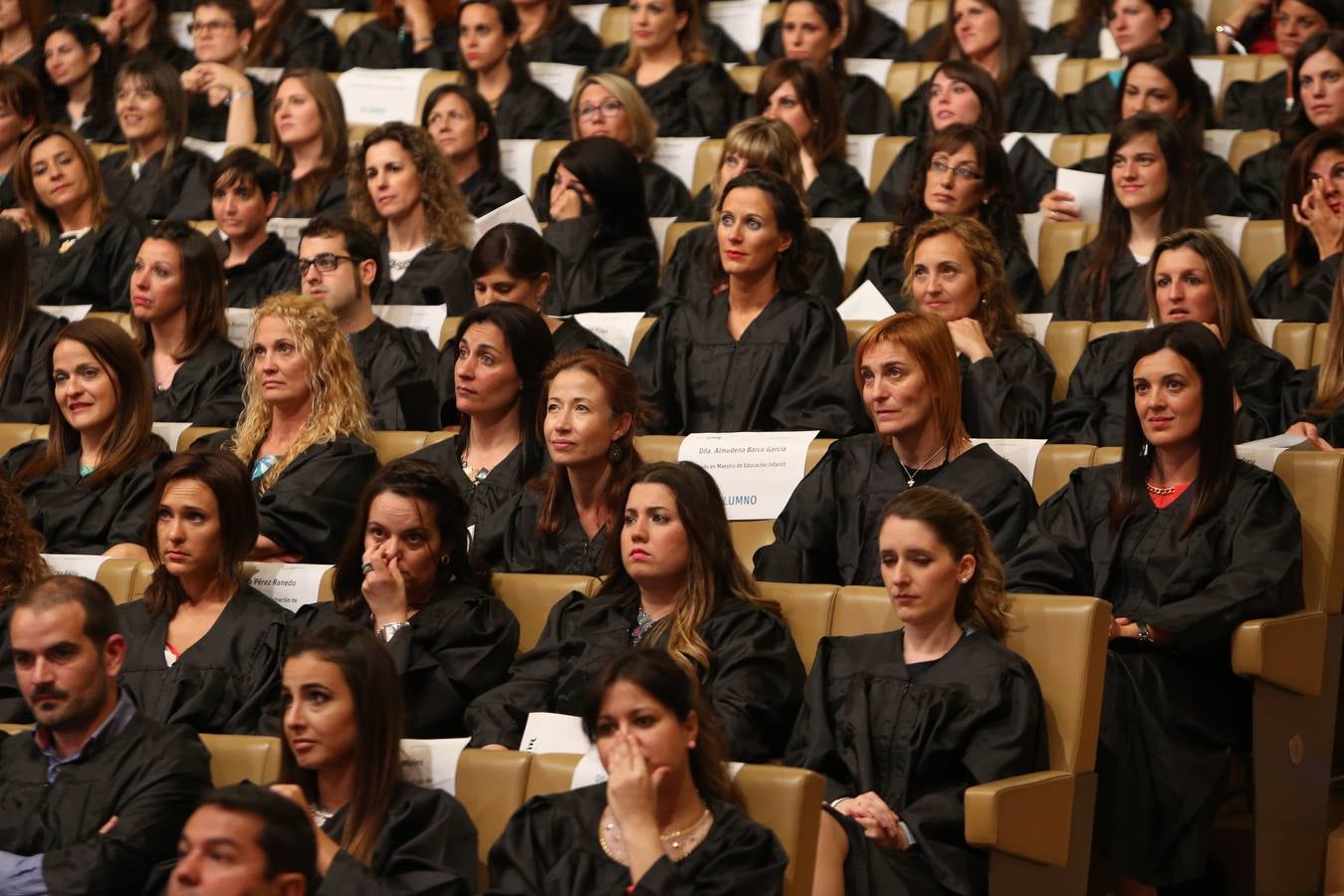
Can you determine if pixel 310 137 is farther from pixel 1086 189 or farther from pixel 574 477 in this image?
pixel 574 477

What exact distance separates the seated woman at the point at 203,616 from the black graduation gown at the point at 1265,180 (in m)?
3.07

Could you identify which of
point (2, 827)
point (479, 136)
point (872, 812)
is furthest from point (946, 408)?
point (479, 136)

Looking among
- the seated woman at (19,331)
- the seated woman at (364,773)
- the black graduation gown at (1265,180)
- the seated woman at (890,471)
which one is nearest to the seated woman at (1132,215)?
the black graduation gown at (1265,180)

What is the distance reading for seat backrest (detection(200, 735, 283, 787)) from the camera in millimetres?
3391

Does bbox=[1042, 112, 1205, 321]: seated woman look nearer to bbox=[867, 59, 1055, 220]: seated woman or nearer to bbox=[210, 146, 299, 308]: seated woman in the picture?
bbox=[867, 59, 1055, 220]: seated woman

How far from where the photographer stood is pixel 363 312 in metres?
5.35

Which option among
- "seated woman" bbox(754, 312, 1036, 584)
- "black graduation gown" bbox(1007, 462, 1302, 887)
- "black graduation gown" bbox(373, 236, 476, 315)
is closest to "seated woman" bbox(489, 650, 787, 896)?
"black graduation gown" bbox(1007, 462, 1302, 887)

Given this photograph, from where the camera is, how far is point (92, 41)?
756 cm

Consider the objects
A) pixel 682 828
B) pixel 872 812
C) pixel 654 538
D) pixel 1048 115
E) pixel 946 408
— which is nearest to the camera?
pixel 682 828

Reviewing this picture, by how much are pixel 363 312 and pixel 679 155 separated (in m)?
1.40

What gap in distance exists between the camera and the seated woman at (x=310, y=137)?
21.3 feet

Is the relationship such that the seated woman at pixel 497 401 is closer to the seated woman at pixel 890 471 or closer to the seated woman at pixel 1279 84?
the seated woman at pixel 890 471

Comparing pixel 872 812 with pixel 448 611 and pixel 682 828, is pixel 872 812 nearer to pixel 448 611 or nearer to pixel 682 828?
pixel 682 828

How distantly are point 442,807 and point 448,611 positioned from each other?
713 mm
